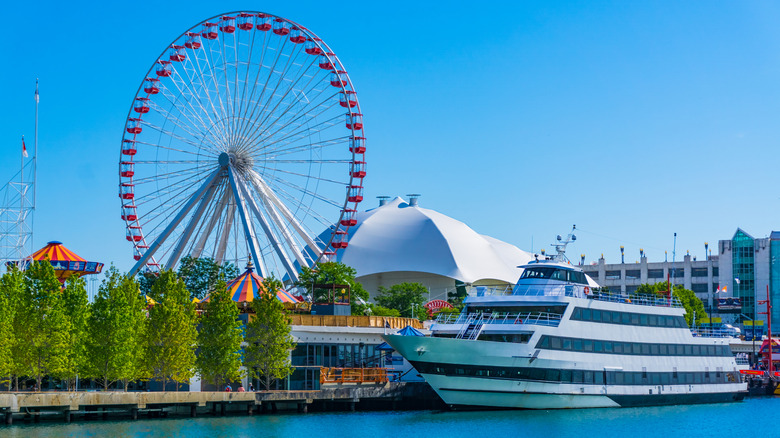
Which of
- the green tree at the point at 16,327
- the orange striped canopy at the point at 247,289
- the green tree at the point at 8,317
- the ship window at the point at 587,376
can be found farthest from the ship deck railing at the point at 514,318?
the green tree at the point at 8,317

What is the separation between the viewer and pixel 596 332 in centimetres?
5875

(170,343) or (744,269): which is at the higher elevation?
(744,269)

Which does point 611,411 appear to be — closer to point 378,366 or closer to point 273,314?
point 378,366

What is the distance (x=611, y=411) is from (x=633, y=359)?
399cm

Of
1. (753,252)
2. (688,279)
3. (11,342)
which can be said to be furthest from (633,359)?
(688,279)

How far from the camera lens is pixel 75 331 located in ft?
A: 177

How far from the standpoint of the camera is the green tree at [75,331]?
53.0 m

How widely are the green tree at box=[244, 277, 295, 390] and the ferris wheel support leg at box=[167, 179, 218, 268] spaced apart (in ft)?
77.9

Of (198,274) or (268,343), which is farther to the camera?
(198,274)

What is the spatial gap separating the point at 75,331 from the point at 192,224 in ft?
92.1

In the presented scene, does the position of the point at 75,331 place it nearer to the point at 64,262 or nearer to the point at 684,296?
the point at 64,262

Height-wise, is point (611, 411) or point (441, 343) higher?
point (441, 343)

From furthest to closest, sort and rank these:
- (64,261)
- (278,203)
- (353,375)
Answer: (278,203), (64,261), (353,375)

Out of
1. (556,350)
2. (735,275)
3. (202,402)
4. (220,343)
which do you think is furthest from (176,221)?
(735,275)
